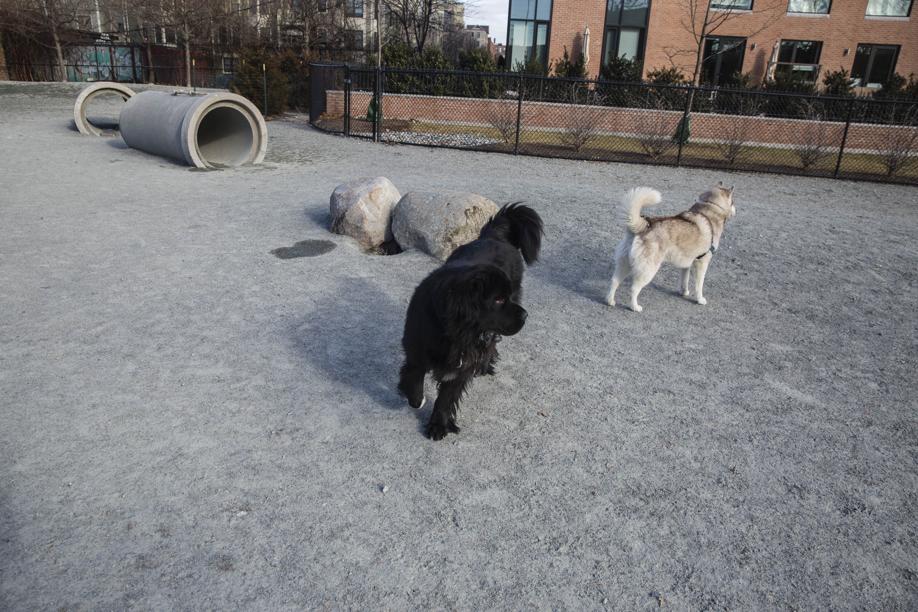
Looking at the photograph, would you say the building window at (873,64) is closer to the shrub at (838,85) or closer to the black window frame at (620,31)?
the shrub at (838,85)

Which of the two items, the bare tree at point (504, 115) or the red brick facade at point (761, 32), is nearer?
the bare tree at point (504, 115)

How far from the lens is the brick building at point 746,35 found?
23.6m

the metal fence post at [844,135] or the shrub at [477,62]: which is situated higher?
the shrub at [477,62]

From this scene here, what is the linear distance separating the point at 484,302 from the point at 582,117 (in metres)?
13.2

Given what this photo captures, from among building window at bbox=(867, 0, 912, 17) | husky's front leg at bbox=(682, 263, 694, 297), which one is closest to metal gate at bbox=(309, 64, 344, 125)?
husky's front leg at bbox=(682, 263, 694, 297)

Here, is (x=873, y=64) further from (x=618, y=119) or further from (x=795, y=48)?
(x=618, y=119)

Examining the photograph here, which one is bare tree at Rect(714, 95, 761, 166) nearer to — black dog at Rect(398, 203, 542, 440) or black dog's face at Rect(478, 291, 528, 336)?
black dog at Rect(398, 203, 542, 440)

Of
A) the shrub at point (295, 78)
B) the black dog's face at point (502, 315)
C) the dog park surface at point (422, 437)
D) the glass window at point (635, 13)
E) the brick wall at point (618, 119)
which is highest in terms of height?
the glass window at point (635, 13)

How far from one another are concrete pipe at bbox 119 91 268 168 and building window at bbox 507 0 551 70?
17.0m

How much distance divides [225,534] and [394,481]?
0.83 meters

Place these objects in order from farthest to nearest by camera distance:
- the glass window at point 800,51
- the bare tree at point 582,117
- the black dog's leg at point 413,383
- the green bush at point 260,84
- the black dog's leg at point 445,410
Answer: the glass window at point 800,51 → the green bush at point 260,84 → the bare tree at point 582,117 → the black dog's leg at point 413,383 → the black dog's leg at point 445,410

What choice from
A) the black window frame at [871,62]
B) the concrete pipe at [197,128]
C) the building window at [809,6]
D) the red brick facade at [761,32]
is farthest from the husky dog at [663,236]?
the black window frame at [871,62]

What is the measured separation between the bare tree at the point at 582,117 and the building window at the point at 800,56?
41.2ft

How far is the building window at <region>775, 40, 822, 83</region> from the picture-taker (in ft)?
79.0
